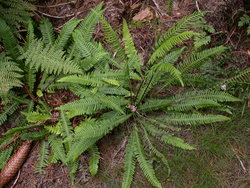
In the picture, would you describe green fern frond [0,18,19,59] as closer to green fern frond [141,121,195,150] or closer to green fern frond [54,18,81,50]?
green fern frond [54,18,81,50]

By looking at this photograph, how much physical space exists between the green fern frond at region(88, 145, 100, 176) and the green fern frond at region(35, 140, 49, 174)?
26.5 inches

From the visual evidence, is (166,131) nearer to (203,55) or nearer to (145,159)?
(145,159)

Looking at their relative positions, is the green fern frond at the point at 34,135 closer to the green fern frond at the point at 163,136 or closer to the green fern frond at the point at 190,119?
the green fern frond at the point at 163,136

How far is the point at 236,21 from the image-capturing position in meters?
3.68

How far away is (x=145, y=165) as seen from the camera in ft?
10.4

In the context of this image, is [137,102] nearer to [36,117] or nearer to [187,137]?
[187,137]

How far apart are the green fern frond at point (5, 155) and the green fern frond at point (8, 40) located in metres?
1.35

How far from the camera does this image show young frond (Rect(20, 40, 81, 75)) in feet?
11.1

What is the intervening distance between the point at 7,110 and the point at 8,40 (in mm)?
1009

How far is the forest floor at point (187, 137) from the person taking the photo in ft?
10.9

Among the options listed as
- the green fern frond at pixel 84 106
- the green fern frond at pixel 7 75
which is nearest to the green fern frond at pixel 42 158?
the green fern frond at pixel 84 106

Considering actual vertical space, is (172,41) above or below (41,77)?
above

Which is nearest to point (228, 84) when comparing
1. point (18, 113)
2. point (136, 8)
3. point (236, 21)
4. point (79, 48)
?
point (236, 21)

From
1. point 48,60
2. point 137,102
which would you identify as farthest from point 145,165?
point 48,60
